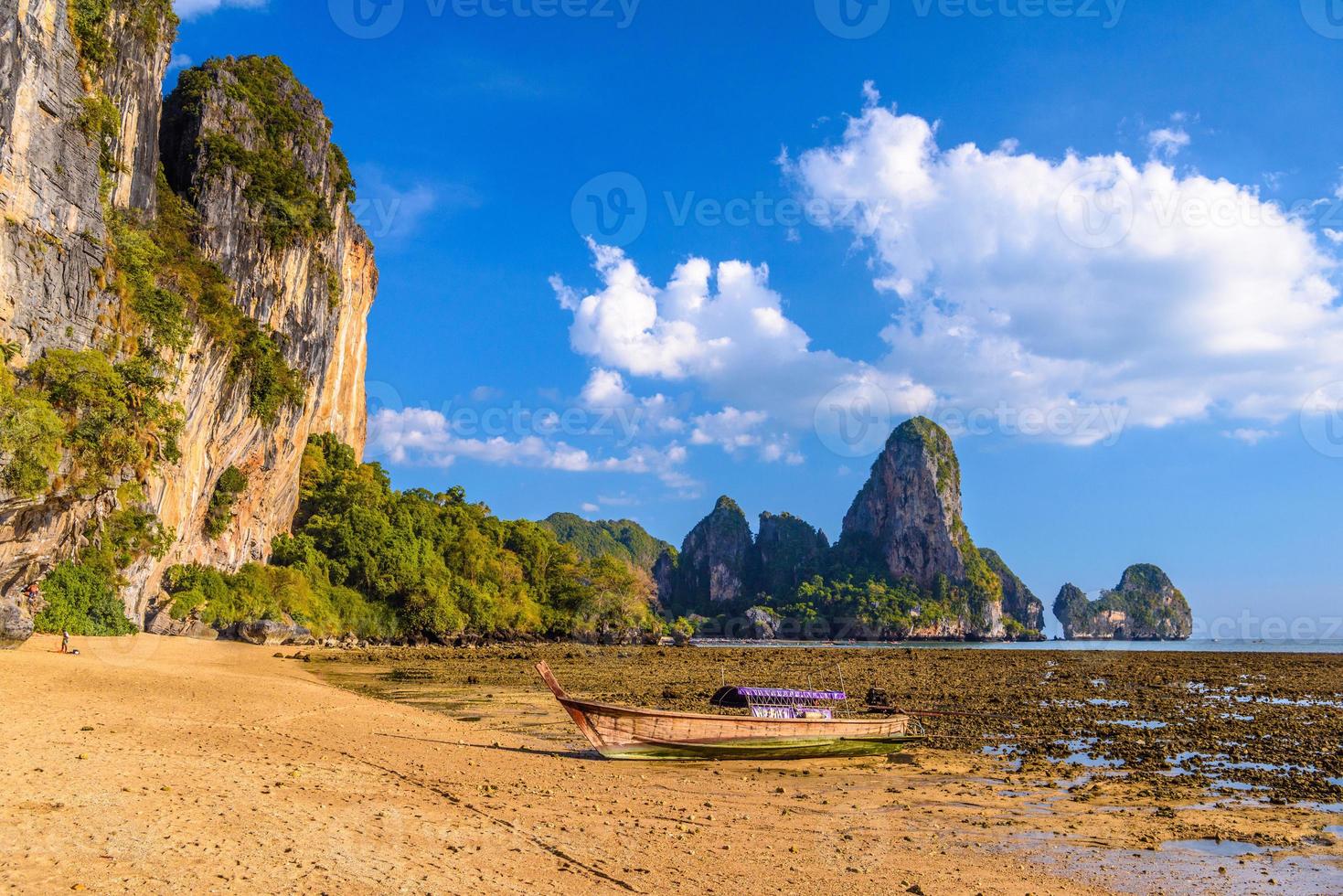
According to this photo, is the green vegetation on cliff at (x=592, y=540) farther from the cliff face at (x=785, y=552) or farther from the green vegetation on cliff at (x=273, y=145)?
the green vegetation on cliff at (x=273, y=145)

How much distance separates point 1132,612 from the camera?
173 meters

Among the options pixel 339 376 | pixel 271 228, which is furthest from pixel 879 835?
pixel 339 376

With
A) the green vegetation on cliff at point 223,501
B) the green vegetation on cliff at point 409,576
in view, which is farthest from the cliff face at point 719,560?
the green vegetation on cliff at point 223,501

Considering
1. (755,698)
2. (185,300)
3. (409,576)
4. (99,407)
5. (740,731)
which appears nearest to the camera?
(740,731)

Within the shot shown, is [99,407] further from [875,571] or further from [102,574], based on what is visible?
[875,571]

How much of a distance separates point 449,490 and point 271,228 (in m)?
34.3

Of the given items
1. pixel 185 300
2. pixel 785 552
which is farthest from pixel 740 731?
pixel 785 552

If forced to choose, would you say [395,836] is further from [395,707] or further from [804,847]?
[395,707]

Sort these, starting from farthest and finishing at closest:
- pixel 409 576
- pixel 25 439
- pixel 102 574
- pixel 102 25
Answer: pixel 409 576 < pixel 102 25 < pixel 102 574 < pixel 25 439

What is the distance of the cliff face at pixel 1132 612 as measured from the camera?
172250 millimetres

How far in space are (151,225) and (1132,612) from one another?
190954mm

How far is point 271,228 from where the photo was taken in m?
48.6

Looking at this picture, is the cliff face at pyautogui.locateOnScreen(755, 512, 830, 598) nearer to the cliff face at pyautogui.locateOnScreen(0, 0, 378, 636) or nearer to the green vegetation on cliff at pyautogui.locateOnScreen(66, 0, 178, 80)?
the cliff face at pyautogui.locateOnScreen(0, 0, 378, 636)

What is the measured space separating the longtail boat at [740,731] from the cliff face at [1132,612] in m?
180
